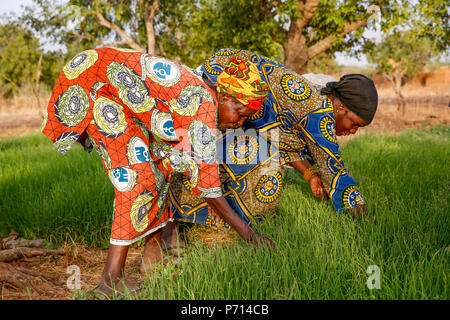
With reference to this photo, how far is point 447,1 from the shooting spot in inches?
335

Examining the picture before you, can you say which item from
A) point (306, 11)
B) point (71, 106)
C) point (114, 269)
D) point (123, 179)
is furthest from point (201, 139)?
point (306, 11)

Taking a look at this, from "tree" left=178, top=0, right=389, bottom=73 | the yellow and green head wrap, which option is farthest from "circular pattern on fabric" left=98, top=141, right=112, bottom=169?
"tree" left=178, top=0, right=389, bottom=73

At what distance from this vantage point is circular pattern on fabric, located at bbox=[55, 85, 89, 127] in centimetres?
206

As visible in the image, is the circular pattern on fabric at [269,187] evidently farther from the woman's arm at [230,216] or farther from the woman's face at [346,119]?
the woman's arm at [230,216]

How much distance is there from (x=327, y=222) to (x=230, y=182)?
31.0 inches

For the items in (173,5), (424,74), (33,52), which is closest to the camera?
(173,5)

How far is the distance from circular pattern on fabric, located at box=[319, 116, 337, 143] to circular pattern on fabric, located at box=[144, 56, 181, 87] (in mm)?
1092

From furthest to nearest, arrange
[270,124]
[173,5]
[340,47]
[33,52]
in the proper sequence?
[33,52] → [173,5] → [340,47] → [270,124]

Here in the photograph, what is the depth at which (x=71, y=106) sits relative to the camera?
2.07m

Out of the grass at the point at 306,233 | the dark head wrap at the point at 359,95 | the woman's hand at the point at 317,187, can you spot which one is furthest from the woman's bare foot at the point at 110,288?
the dark head wrap at the point at 359,95

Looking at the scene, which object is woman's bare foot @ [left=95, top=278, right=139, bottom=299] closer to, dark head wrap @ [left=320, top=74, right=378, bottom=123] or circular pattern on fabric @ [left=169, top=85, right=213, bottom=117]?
circular pattern on fabric @ [left=169, top=85, right=213, bottom=117]

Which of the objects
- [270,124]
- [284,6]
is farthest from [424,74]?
[270,124]

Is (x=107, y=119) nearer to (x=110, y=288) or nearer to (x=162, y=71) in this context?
(x=162, y=71)

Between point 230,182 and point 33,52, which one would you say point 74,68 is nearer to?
point 230,182
